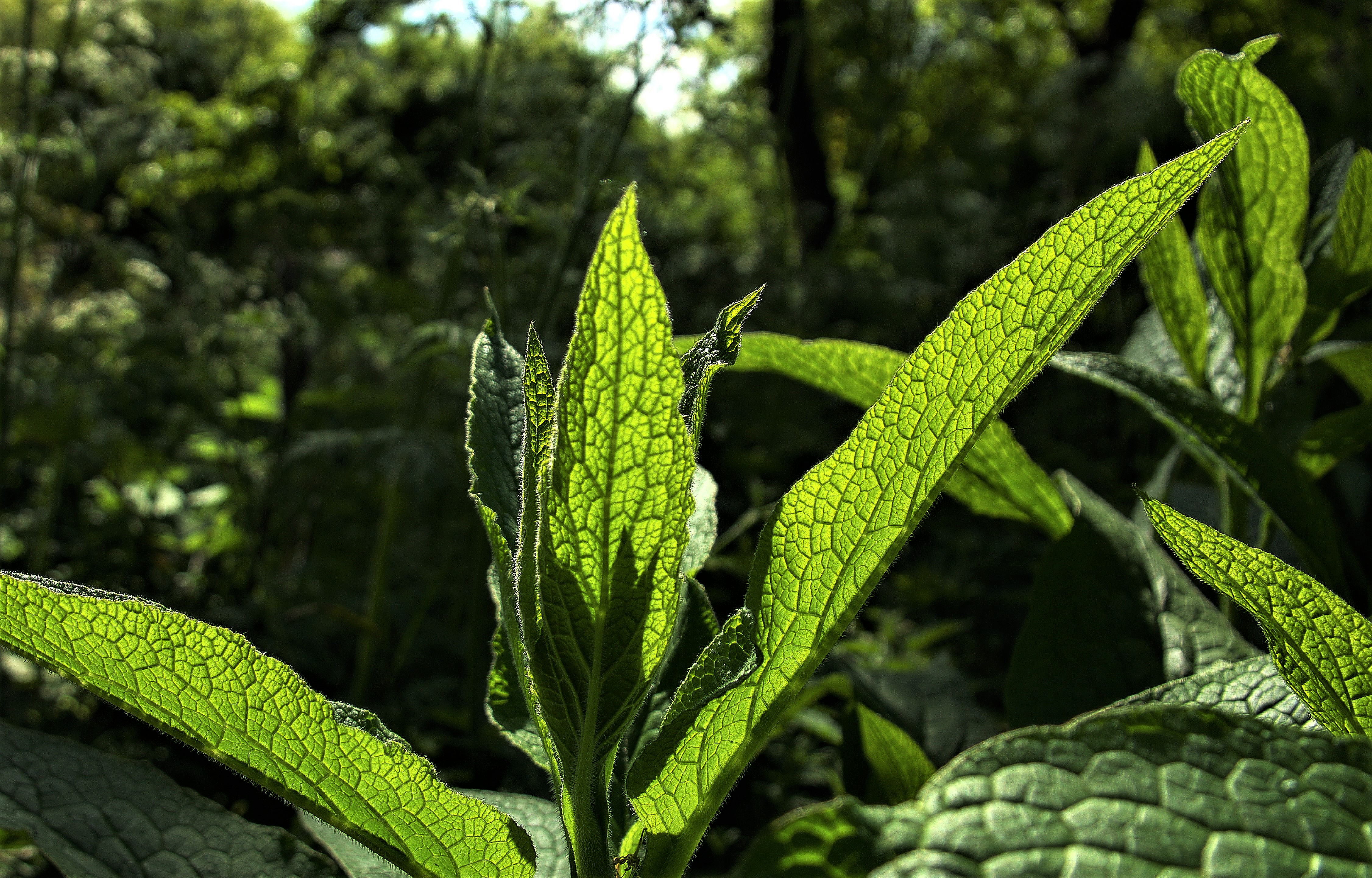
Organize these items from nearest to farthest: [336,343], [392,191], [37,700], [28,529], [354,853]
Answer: [354,853]
[37,700]
[28,529]
[392,191]
[336,343]

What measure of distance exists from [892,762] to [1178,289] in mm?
489

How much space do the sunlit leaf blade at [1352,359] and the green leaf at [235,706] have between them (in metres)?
0.90

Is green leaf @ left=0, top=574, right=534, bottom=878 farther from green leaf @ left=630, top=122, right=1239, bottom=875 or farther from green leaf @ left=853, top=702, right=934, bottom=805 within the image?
green leaf @ left=853, top=702, right=934, bottom=805

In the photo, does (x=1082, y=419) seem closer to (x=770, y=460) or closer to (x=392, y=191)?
(x=770, y=460)

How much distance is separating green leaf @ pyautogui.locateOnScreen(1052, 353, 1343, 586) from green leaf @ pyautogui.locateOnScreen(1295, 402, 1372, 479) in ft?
0.42

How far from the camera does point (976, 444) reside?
735mm

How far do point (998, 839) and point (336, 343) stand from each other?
4628mm

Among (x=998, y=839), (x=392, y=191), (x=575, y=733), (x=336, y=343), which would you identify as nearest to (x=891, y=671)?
A: (x=575, y=733)

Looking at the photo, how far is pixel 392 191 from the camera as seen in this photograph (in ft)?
13.3

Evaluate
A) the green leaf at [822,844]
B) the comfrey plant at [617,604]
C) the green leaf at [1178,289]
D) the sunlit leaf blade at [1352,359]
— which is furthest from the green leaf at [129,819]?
the sunlit leaf blade at [1352,359]

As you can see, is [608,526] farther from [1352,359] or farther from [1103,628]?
[1352,359]

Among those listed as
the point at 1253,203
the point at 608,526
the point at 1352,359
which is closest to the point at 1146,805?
the point at 608,526

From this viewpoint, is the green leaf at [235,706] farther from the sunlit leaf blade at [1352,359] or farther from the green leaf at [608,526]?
the sunlit leaf blade at [1352,359]

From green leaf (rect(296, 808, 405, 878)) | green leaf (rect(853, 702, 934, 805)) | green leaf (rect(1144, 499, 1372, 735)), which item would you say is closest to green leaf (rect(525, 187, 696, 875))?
green leaf (rect(296, 808, 405, 878))
